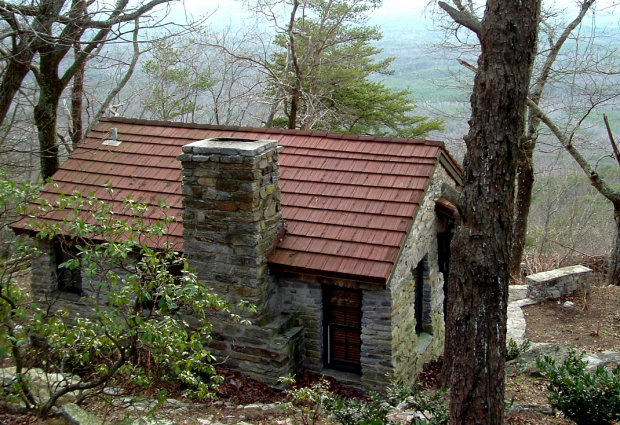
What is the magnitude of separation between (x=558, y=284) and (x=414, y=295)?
5.44 m

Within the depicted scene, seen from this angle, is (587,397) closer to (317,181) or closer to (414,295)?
(414,295)

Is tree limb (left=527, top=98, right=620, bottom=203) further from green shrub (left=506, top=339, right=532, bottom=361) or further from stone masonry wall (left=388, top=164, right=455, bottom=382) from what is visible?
green shrub (left=506, top=339, right=532, bottom=361)

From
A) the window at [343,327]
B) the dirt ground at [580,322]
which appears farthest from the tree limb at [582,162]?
the window at [343,327]

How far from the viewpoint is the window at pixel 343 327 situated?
26.2ft

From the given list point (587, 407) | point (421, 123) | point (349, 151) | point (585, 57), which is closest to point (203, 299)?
point (587, 407)

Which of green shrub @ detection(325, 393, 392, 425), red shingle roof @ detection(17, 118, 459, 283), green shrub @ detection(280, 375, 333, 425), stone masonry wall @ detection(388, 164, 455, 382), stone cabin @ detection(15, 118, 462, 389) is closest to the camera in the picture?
green shrub @ detection(325, 393, 392, 425)

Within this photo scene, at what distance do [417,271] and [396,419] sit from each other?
10.2ft

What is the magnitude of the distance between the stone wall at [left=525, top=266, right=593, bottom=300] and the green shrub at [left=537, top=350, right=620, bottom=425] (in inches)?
262

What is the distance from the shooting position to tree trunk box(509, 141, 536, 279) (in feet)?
48.6

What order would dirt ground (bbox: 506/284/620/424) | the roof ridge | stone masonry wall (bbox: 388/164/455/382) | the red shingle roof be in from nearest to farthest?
the red shingle roof < stone masonry wall (bbox: 388/164/455/382) < the roof ridge < dirt ground (bbox: 506/284/620/424)

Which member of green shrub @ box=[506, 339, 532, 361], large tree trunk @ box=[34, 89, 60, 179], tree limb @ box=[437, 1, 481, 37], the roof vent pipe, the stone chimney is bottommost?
green shrub @ box=[506, 339, 532, 361]

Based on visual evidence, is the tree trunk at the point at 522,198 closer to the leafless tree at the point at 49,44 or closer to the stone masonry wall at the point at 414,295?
the stone masonry wall at the point at 414,295

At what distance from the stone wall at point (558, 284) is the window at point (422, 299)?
4.31 meters

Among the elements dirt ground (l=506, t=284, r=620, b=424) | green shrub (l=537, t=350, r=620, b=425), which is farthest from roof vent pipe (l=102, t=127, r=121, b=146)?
dirt ground (l=506, t=284, r=620, b=424)
